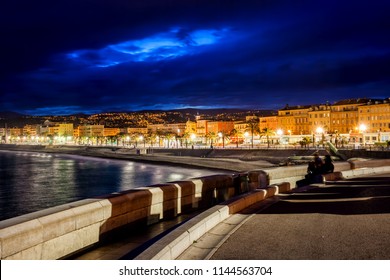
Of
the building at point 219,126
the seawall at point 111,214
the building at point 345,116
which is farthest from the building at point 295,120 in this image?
the seawall at point 111,214

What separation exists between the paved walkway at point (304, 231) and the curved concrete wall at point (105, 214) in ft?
3.57

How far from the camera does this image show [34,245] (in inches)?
311

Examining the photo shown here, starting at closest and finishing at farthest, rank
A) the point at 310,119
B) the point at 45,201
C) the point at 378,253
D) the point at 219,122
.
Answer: the point at 378,253, the point at 45,201, the point at 310,119, the point at 219,122

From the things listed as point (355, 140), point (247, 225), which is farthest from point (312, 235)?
point (355, 140)

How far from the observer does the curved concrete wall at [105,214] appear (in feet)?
25.4

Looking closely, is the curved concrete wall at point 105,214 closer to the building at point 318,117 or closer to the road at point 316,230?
the road at point 316,230

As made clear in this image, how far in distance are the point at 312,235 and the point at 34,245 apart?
490 centimetres

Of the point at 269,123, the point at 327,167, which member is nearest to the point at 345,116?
the point at 269,123

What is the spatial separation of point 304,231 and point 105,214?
4.40 metres

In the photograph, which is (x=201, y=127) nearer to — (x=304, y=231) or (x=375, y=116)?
(x=375, y=116)

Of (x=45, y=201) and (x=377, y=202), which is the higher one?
(x=377, y=202)

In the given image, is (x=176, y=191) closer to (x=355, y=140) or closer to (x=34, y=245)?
(x=34, y=245)

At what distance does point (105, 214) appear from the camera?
1016 centimetres

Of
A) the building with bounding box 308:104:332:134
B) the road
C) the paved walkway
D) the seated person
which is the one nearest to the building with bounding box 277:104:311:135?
the building with bounding box 308:104:332:134
